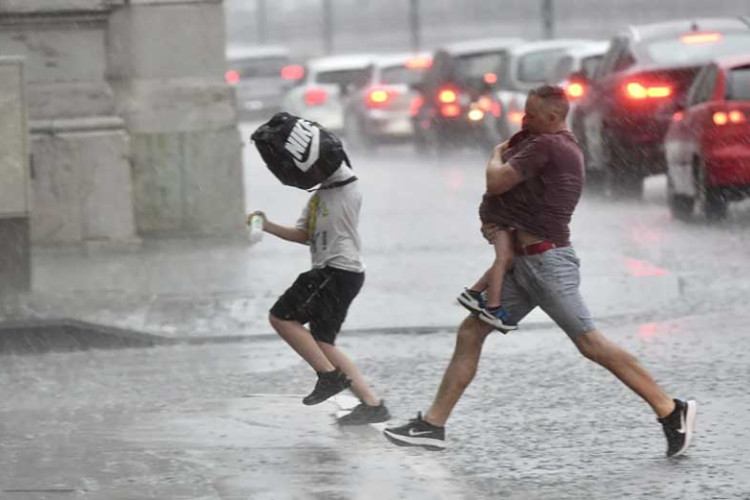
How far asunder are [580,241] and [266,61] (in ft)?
108

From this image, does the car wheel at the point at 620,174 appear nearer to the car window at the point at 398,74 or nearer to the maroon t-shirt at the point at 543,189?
the car window at the point at 398,74

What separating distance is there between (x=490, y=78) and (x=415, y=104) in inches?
139

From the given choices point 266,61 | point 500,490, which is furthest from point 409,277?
point 266,61

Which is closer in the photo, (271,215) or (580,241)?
(580,241)

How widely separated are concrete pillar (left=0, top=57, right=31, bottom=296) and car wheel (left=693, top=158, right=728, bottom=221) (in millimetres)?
6796

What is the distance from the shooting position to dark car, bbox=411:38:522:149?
3216cm

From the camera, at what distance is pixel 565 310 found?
8219 mm

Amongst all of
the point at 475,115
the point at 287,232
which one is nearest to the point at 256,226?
the point at 287,232

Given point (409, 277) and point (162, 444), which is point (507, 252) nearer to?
point (162, 444)

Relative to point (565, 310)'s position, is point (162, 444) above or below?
below

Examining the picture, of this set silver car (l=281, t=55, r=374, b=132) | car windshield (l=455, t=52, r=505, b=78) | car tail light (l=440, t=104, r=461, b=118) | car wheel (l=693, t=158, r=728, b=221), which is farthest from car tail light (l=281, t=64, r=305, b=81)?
car wheel (l=693, t=158, r=728, b=221)

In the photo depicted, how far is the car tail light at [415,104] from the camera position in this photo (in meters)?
33.9

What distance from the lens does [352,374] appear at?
9.10 meters

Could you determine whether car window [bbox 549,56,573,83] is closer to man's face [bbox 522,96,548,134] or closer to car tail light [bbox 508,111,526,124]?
car tail light [bbox 508,111,526,124]
